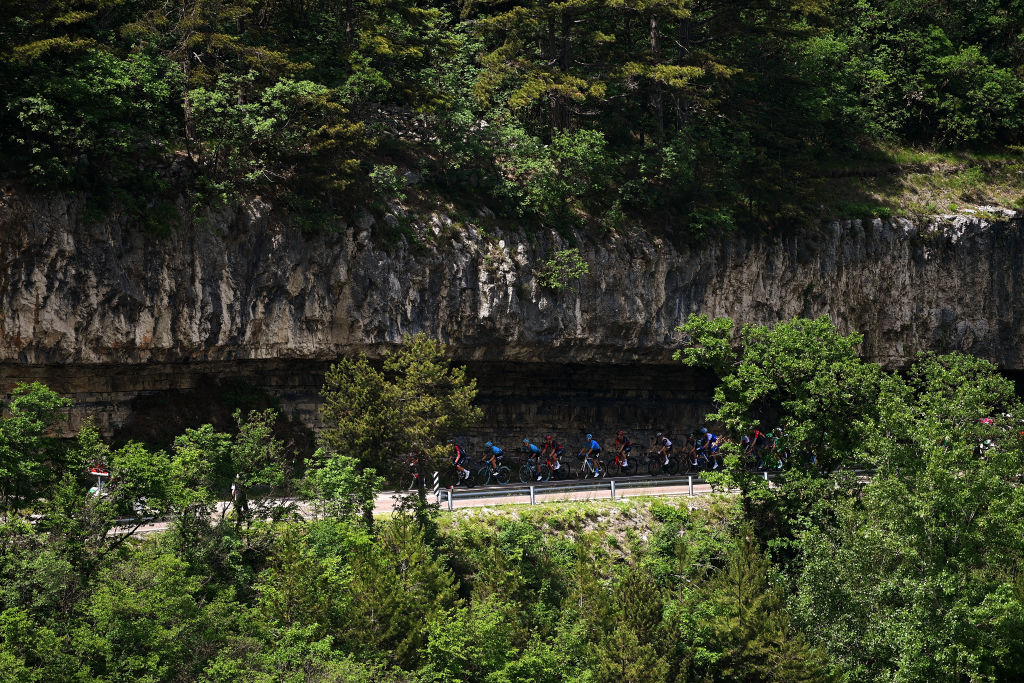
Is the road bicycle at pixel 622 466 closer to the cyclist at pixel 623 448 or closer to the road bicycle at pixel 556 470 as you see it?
the cyclist at pixel 623 448

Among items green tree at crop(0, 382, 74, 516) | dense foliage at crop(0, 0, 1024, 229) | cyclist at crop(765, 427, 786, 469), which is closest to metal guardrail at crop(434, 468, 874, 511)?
cyclist at crop(765, 427, 786, 469)

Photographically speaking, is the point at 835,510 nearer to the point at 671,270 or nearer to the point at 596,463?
the point at 596,463

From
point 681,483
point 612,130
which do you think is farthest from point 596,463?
point 612,130

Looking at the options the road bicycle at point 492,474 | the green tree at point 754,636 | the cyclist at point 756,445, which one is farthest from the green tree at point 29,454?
the cyclist at point 756,445

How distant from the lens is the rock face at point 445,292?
1227 inches

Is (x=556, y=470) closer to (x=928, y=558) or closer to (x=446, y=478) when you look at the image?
(x=446, y=478)

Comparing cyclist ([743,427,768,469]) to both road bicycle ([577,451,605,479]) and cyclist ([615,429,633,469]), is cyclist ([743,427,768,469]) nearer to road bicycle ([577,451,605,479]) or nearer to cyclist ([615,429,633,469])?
cyclist ([615,429,633,469])

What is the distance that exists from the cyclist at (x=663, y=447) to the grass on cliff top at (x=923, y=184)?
1209cm

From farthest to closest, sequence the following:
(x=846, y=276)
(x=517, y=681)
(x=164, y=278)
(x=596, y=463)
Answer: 1. (x=846, y=276)
2. (x=596, y=463)
3. (x=164, y=278)
4. (x=517, y=681)

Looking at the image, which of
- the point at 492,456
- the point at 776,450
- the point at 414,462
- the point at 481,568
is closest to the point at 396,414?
the point at 414,462

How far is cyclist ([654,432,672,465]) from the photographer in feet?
129

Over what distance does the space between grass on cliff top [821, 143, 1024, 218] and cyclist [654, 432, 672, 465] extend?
12.1 metres

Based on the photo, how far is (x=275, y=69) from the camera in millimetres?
35062

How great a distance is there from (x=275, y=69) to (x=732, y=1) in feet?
59.1
